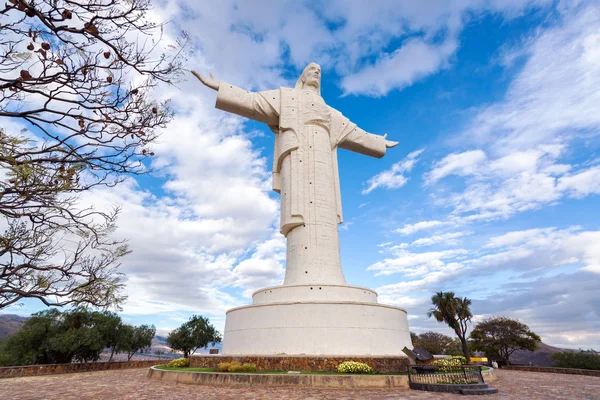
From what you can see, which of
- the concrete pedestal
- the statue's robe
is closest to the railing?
the concrete pedestal

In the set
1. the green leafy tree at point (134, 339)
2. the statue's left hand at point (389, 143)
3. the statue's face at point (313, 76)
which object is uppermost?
the statue's face at point (313, 76)

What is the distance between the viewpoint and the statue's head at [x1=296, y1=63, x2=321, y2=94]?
1990 centimetres

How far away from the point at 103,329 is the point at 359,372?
23.2 m

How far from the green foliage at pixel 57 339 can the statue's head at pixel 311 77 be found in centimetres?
2273

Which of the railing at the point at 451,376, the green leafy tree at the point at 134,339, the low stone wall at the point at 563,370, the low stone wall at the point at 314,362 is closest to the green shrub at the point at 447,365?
the railing at the point at 451,376

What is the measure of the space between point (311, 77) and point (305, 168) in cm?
635

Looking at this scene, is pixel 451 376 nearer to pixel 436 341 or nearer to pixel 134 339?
pixel 134 339

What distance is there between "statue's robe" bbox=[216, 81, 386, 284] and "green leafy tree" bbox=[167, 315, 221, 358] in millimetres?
20417

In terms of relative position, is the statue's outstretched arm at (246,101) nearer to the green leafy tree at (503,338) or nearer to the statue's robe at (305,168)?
the statue's robe at (305,168)

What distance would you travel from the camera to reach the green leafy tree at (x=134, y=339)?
2739cm

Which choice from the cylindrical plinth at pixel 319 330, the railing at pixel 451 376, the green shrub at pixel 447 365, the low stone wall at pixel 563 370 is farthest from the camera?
the low stone wall at pixel 563 370

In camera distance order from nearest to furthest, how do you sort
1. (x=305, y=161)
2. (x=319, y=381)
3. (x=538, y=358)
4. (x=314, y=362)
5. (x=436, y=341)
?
1. (x=319, y=381)
2. (x=314, y=362)
3. (x=305, y=161)
4. (x=436, y=341)
5. (x=538, y=358)

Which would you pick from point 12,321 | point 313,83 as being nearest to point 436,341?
point 313,83

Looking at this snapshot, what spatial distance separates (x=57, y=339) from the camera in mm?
22625
